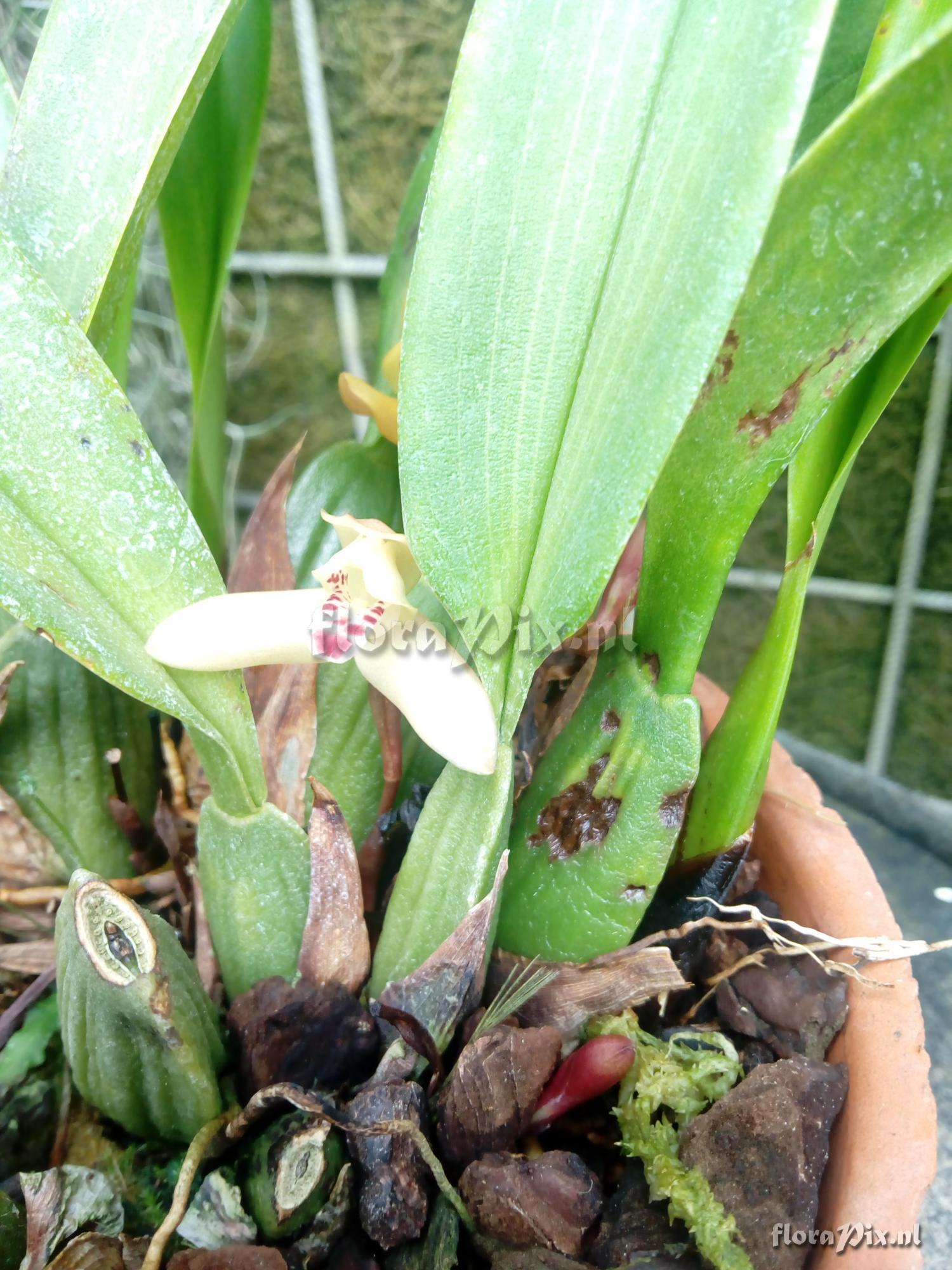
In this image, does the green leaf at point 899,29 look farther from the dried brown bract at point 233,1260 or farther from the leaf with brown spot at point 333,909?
the dried brown bract at point 233,1260

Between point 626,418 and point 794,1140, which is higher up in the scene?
point 626,418

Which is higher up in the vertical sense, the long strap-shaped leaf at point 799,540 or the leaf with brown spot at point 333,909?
the long strap-shaped leaf at point 799,540

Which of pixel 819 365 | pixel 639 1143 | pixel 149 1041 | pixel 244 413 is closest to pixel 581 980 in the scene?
pixel 639 1143

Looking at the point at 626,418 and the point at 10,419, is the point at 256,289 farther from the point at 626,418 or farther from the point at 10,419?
the point at 626,418

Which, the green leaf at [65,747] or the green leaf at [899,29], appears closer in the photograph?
the green leaf at [899,29]

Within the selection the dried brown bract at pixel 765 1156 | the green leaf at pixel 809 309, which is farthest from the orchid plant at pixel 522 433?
the dried brown bract at pixel 765 1156
